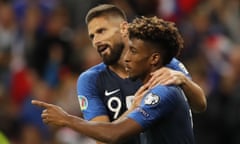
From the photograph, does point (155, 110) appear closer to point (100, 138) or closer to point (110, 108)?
point (100, 138)

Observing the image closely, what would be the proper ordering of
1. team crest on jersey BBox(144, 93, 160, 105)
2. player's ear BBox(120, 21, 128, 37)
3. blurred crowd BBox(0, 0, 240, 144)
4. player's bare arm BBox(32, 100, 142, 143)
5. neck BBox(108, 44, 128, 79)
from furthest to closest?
blurred crowd BBox(0, 0, 240, 144)
neck BBox(108, 44, 128, 79)
player's ear BBox(120, 21, 128, 37)
team crest on jersey BBox(144, 93, 160, 105)
player's bare arm BBox(32, 100, 142, 143)

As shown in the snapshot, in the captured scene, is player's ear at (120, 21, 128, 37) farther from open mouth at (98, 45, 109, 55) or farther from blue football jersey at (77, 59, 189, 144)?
blue football jersey at (77, 59, 189, 144)

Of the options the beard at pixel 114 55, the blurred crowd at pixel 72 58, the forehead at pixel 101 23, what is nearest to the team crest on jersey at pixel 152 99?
the beard at pixel 114 55

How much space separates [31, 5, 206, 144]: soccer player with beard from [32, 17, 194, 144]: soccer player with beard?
33.0 inches

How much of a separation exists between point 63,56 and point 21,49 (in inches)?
28.3

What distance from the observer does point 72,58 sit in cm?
1280

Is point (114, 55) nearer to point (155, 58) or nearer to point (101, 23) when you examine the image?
point (101, 23)

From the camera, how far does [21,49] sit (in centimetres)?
1302

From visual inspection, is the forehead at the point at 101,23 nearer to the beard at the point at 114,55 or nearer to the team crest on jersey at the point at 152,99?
the beard at the point at 114,55

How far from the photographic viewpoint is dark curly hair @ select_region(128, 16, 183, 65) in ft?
21.5

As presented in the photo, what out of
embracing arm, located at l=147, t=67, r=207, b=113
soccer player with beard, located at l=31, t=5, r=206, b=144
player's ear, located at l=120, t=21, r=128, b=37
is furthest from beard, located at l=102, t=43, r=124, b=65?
embracing arm, located at l=147, t=67, r=207, b=113

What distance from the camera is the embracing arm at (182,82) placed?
6.52 metres

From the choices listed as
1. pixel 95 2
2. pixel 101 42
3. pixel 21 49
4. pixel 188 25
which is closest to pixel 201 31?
pixel 188 25

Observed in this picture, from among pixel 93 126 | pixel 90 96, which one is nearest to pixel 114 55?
pixel 90 96
